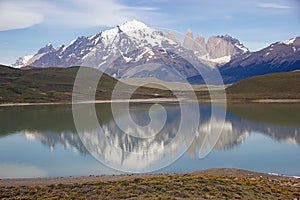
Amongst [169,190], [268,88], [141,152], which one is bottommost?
[141,152]

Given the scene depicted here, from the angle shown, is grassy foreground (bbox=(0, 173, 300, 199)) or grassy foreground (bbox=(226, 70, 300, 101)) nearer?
grassy foreground (bbox=(0, 173, 300, 199))

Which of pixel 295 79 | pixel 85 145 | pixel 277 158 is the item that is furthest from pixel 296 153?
pixel 295 79

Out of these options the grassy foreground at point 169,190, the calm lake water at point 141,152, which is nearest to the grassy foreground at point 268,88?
the calm lake water at point 141,152

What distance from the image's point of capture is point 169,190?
22062 millimetres

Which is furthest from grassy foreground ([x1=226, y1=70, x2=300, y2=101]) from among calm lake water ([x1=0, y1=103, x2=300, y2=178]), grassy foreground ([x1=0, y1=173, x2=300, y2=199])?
grassy foreground ([x1=0, y1=173, x2=300, y2=199])

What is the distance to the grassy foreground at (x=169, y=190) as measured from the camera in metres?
21.2

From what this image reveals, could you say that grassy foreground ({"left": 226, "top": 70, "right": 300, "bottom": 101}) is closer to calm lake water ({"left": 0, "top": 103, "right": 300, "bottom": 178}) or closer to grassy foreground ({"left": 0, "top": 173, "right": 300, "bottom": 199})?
calm lake water ({"left": 0, "top": 103, "right": 300, "bottom": 178})

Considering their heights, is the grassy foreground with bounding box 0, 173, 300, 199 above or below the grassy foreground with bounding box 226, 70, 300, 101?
below

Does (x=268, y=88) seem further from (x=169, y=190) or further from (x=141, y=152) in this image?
(x=169, y=190)

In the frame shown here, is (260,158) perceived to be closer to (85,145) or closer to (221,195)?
(221,195)

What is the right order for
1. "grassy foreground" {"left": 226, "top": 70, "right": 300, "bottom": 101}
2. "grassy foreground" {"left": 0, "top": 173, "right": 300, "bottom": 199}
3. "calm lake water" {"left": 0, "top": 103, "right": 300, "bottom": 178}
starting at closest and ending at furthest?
1. "grassy foreground" {"left": 0, "top": 173, "right": 300, "bottom": 199}
2. "calm lake water" {"left": 0, "top": 103, "right": 300, "bottom": 178}
3. "grassy foreground" {"left": 226, "top": 70, "right": 300, "bottom": 101}

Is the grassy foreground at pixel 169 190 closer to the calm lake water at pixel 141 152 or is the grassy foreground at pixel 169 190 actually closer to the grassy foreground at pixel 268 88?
the calm lake water at pixel 141 152

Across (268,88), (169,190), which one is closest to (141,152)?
(169,190)

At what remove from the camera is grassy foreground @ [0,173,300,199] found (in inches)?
835
